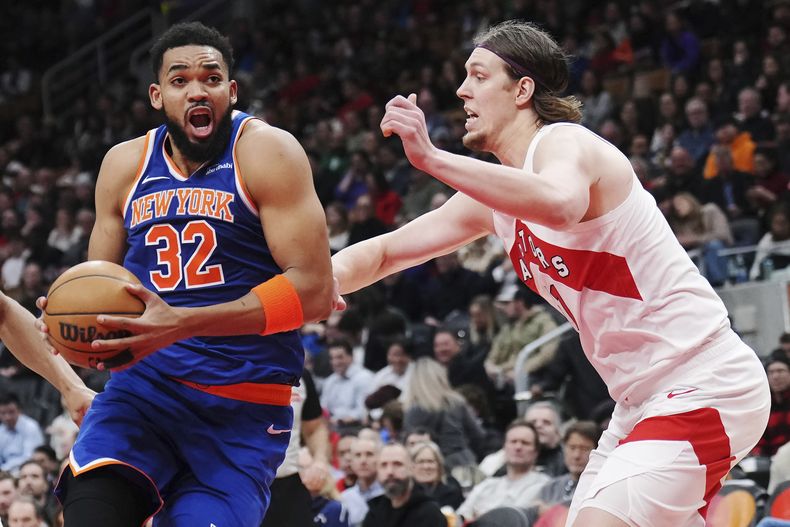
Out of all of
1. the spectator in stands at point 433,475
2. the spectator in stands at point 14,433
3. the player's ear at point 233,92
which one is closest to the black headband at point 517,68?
the player's ear at point 233,92

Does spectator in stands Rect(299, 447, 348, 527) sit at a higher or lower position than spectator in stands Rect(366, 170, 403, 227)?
lower

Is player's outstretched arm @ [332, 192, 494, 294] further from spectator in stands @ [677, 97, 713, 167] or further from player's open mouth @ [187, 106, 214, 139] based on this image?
spectator in stands @ [677, 97, 713, 167]

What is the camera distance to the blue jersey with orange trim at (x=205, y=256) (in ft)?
13.7

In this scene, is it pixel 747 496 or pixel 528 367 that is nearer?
pixel 747 496

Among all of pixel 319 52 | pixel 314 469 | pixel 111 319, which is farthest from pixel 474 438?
pixel 319 52

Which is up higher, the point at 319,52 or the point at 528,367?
the point at 319,52

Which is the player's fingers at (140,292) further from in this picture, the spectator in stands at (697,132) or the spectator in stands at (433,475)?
the spectator in stands at (697,132)

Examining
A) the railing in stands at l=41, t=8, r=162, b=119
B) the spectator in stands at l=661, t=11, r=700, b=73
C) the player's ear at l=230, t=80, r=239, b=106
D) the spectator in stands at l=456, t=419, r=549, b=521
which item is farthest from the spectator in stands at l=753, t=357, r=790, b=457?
the railing in stands at l=41, t=8, r=162, b=119

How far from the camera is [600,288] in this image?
13.6 feet

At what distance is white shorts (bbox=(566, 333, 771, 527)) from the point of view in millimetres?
3812

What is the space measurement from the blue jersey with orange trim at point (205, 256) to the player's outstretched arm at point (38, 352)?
0.53 metres

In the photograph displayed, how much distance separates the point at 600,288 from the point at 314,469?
3695 mm

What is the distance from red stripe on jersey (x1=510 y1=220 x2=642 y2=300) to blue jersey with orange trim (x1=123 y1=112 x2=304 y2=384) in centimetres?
93

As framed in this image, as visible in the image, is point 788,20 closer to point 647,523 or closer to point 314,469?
point 314,469
